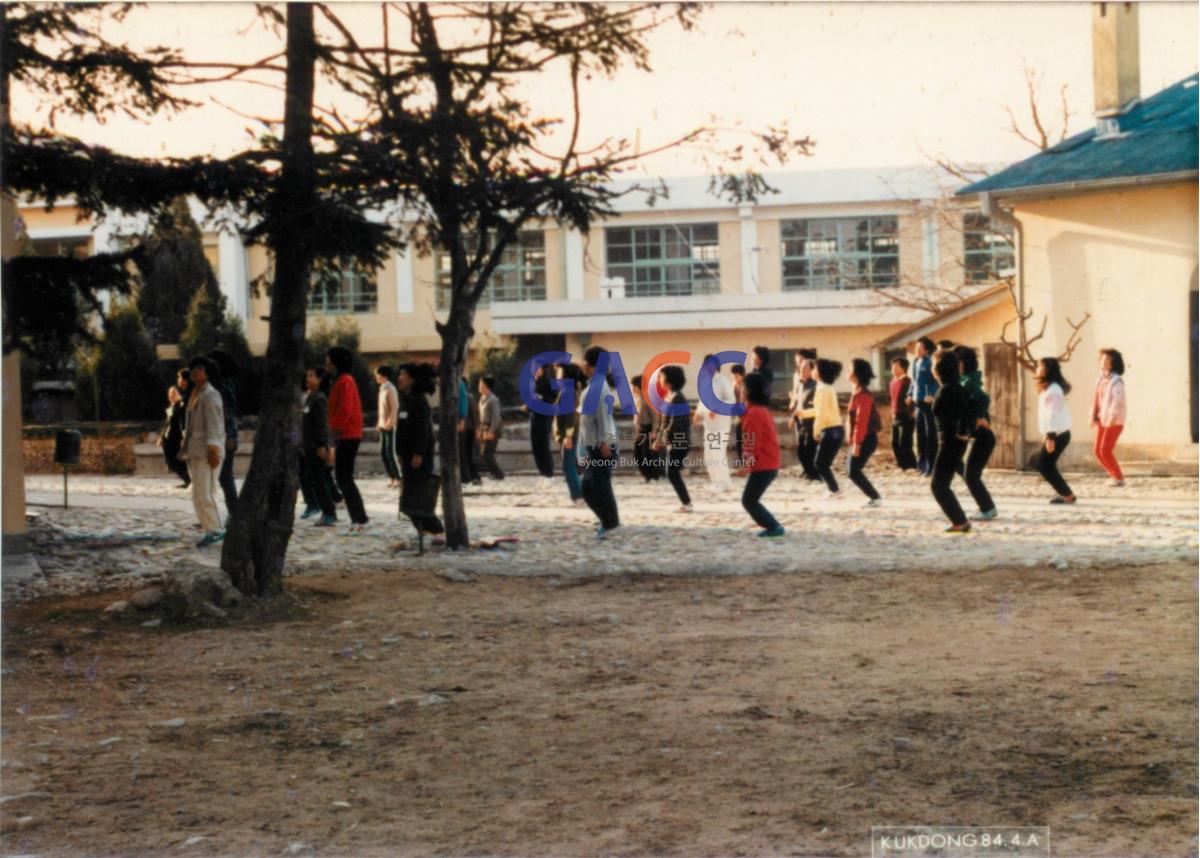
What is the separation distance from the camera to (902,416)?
18.2 meters

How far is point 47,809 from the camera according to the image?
5.46 metres

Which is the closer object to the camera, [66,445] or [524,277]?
[66,445]

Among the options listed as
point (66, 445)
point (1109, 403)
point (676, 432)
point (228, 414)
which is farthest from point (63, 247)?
point (1109, 403)

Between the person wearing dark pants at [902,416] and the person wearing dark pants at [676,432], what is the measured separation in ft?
13.8

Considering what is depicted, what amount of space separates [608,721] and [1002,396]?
573 inches

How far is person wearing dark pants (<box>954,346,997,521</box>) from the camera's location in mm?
12492

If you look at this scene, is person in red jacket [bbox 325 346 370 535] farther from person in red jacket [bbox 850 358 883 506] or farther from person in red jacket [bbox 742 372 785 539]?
person in red jacket [bbox 850 358 883 506]

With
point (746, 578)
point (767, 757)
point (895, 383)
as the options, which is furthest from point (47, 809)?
point (895, 383)

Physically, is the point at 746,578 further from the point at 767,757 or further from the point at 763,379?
the point at 767,757

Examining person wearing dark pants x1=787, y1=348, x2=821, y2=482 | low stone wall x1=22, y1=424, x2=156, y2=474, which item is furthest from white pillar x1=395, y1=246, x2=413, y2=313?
person wearing dark pants x1=787, y1=348, x2=821, y2=482

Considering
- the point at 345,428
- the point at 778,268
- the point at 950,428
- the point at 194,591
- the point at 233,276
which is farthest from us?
the point at 778,268

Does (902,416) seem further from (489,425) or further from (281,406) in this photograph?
(281,406)

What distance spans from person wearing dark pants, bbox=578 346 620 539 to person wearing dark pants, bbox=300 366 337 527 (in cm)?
264

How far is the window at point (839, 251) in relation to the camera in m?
28.4
